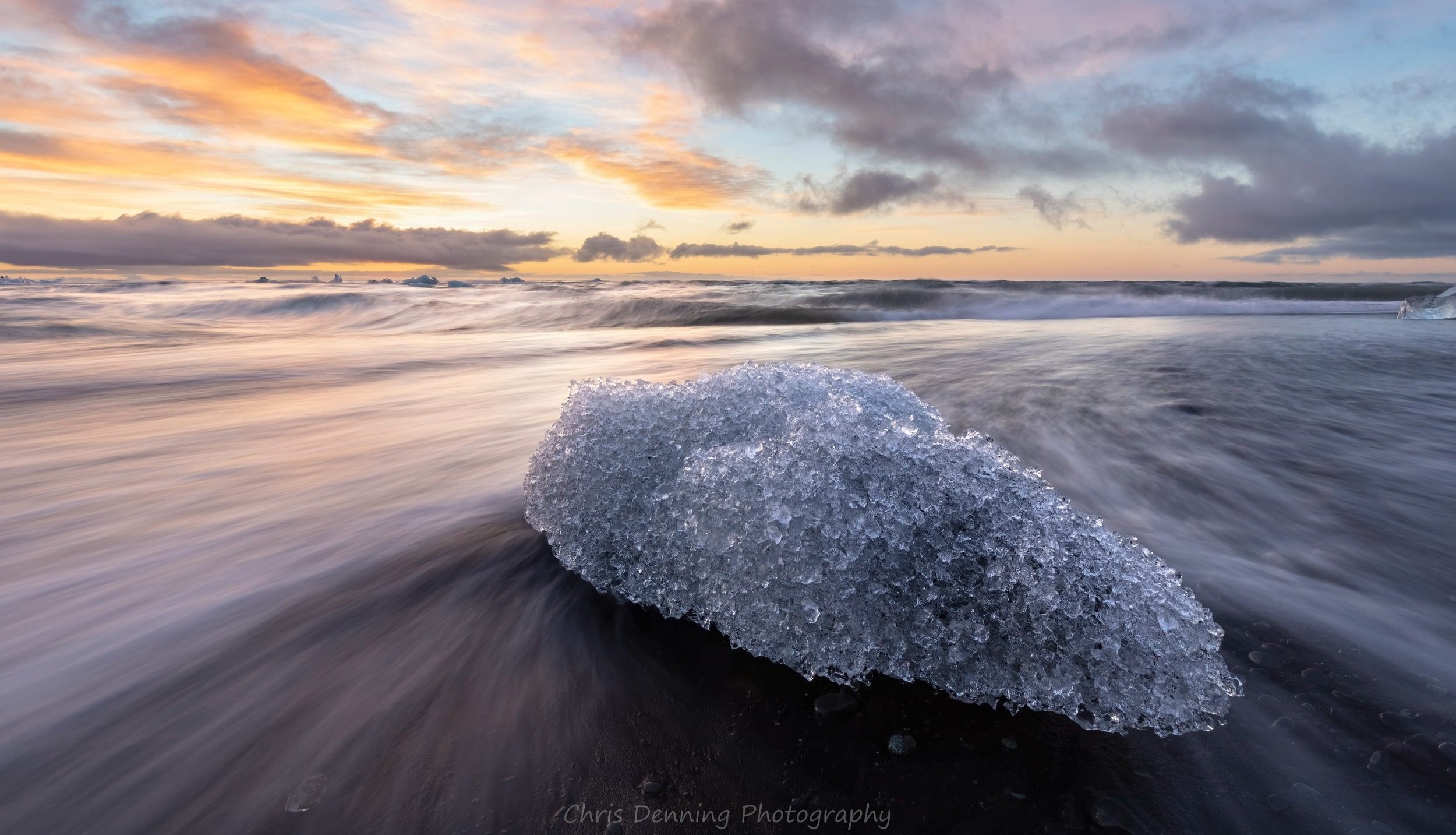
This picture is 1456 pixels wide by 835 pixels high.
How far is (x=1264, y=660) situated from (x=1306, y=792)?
0.45 m

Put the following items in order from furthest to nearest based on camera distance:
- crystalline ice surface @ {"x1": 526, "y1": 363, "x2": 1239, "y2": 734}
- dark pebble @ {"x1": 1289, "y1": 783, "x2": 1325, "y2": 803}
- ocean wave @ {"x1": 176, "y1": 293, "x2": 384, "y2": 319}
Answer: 1. ocean wave @ {"x1": 176, "y1": 293, "x2": 384, "y2": 319}
2. crystalline ice surface @ {"x1": 526, "y1": 363, "x2": 1239, "y2": 734}
3. dark pebble @ {"x1": 1289, "y1": 783, "x2": 1325, "y2": 803}

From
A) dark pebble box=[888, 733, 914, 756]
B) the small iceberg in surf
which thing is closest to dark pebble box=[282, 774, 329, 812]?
dark pebble box=[888, 733, 914, 756]

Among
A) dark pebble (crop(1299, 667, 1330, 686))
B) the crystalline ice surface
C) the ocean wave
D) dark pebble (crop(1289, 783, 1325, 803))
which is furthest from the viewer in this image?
the ocean wave

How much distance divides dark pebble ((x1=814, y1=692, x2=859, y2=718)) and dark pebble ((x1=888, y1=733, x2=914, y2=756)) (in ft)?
0.32

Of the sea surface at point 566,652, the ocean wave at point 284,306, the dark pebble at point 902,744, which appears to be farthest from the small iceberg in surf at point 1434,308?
the ocean wave at point 284,306

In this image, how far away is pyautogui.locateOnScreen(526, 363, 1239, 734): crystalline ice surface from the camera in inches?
47.7

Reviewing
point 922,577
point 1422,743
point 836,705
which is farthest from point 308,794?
point 1422,743

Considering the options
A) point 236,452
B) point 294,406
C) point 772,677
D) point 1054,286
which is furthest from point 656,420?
point 1054,286

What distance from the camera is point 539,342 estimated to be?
37.5 ft

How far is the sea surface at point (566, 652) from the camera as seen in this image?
1120 mm

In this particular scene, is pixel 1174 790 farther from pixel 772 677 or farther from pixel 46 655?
pixel 46 655

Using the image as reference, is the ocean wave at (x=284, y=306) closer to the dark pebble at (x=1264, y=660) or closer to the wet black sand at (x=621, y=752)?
the wet black sand at (x=621, y=752)

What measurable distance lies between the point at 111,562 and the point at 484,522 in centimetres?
133

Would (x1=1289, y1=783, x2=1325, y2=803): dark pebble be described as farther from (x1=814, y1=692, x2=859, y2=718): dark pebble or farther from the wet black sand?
(x1=814, y1=692, x2=859, y2=718): dark pebble
